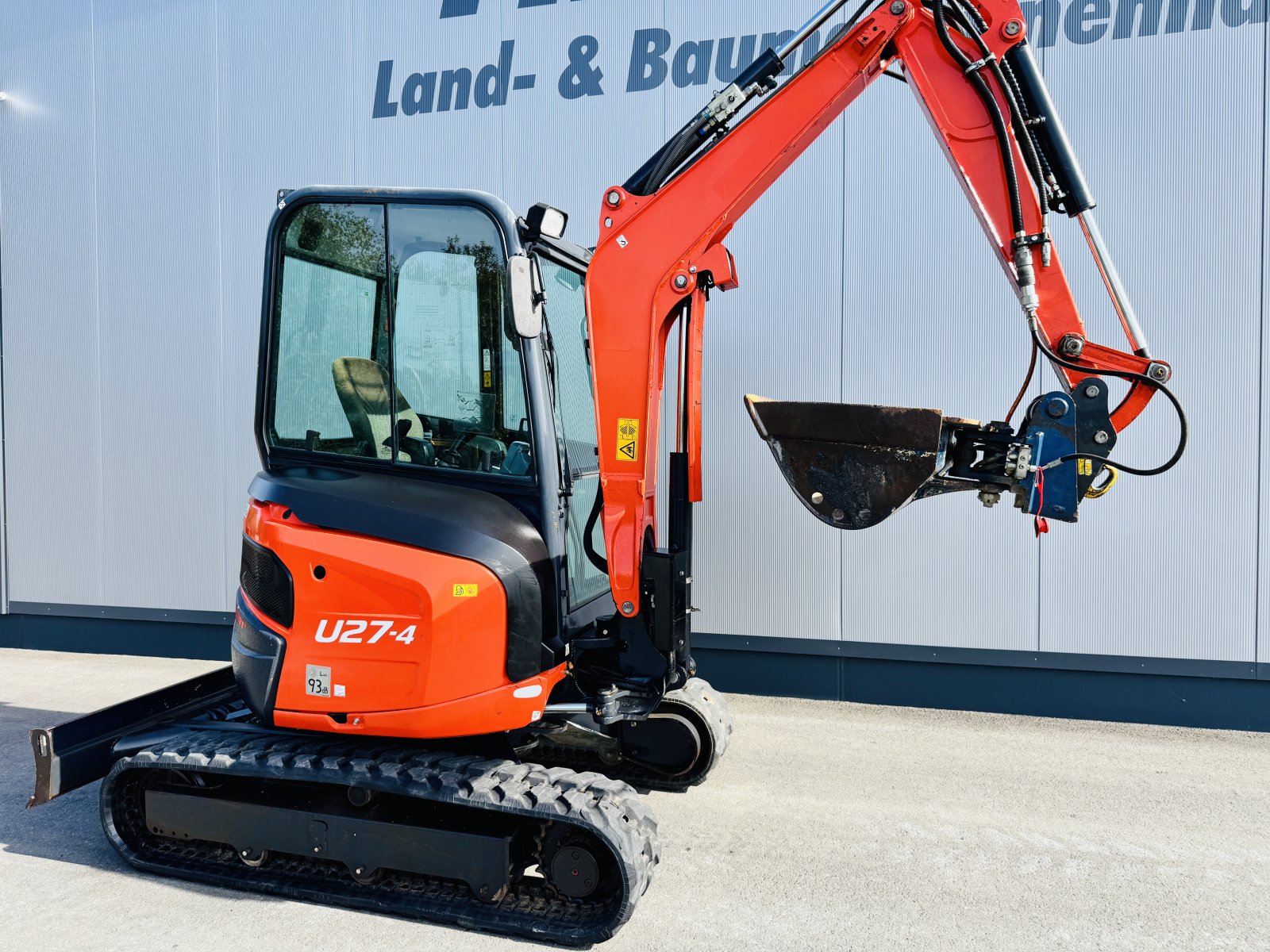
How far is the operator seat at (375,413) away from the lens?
3.55 metres

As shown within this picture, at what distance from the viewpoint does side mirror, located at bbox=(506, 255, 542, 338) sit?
3.14m

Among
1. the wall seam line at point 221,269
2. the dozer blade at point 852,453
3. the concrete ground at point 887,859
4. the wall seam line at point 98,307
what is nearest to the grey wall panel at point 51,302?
the wall seam line at point 98,307

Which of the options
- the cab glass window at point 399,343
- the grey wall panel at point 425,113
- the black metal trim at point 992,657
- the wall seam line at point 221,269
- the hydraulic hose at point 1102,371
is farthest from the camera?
the wall seam line at point 221,269

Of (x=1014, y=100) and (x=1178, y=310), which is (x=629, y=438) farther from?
(x=1178, y=310)

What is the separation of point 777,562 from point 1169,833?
2.78m

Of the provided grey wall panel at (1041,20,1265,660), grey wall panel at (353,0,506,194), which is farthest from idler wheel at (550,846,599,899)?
grey wall panel at (353,0,506,194)

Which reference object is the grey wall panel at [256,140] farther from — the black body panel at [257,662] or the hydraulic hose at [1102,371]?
the hydraulic hose at [1102,371]

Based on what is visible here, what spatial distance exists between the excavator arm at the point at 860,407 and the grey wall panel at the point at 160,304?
492 cm

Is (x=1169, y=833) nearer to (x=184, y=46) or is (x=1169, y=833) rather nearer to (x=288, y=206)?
(x=288, y=206)

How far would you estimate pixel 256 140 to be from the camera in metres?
7.12

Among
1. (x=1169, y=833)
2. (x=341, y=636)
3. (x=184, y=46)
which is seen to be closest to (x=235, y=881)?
(x=341, y=636)

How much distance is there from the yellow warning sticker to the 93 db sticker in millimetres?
1365

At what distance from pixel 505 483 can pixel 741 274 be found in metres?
3.40

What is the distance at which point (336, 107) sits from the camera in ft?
23.0
